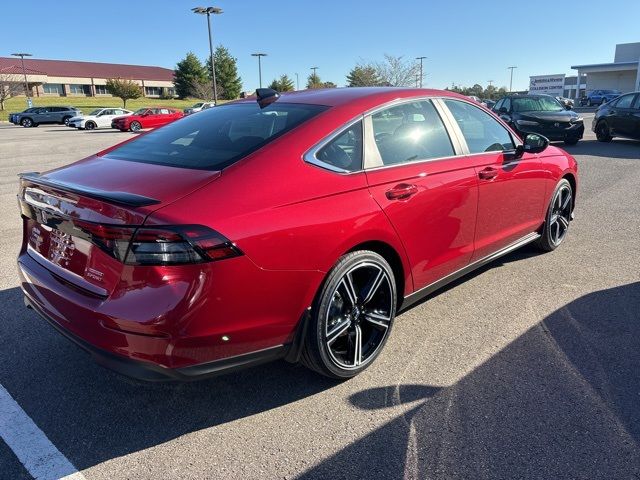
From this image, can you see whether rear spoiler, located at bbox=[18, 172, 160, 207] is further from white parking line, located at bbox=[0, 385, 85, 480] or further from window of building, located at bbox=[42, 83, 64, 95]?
window of building, located at bbox=[42, 83, 64, 95]

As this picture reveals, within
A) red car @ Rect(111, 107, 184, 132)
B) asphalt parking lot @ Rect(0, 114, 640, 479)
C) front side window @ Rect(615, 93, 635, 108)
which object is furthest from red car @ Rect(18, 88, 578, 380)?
red car @ Rect(111, 107, 184, 132)

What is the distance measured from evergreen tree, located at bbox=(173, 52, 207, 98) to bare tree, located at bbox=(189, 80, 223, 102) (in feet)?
0.94

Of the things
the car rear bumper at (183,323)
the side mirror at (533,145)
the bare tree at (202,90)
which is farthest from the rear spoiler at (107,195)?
the bare tree at (202,90)

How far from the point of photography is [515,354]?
10.9ft

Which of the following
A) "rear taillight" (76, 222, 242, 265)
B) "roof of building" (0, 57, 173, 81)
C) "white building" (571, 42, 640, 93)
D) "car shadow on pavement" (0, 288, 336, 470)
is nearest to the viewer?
"rear taillight" (76, 222, 242, 265)

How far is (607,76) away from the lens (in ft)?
245

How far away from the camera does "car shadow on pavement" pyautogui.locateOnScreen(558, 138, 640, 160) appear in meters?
13.6

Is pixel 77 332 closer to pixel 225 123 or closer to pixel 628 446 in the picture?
pixel 225 123

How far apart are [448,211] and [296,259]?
56.4 inches

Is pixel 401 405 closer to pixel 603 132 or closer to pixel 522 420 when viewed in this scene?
pixel 522 420

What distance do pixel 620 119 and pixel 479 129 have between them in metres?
13.9

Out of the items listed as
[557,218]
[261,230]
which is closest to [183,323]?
[261,230]

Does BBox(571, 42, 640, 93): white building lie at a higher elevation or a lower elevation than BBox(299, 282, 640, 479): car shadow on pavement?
higher

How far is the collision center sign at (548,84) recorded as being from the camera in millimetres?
79075
